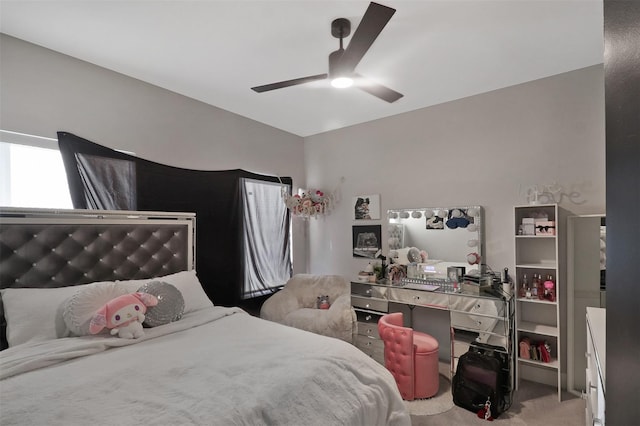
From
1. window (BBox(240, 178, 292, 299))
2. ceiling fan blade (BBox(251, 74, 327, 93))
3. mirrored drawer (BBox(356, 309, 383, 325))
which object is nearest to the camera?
ceiling fan blade (BBox(251, 74, 327, 93))

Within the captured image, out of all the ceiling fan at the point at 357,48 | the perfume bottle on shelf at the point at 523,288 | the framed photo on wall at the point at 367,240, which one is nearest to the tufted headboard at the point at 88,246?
the ceiling fan at the point at 357,48

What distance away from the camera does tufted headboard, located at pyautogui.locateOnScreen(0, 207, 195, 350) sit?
1998mm

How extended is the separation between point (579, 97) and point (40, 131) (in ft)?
13.7

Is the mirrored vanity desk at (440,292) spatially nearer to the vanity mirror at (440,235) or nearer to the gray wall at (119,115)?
the vanity mirror at (440,235)

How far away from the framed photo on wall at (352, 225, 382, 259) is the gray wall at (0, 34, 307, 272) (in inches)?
54.0

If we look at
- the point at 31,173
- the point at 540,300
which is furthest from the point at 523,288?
the point at 31,173

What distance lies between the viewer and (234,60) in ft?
7.71

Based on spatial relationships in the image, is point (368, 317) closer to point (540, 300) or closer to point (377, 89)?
point (540, 300)

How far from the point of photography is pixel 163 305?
6.86ft

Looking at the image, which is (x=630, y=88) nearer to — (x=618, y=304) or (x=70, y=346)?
(x=618, y=304)

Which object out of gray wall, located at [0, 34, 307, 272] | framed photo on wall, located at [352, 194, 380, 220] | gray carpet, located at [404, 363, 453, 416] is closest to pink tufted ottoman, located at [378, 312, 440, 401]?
gray carpet, located at [404, 363, 453, 416]

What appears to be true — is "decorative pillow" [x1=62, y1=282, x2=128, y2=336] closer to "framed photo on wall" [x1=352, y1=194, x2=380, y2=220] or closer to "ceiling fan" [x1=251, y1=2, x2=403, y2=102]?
"ceiling fan" [x1=251, y1=2, x2=403, y2=102]

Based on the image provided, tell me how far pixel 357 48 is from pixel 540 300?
246 cm

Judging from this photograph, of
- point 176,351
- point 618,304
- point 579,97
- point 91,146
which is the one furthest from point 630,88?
point 91,146
